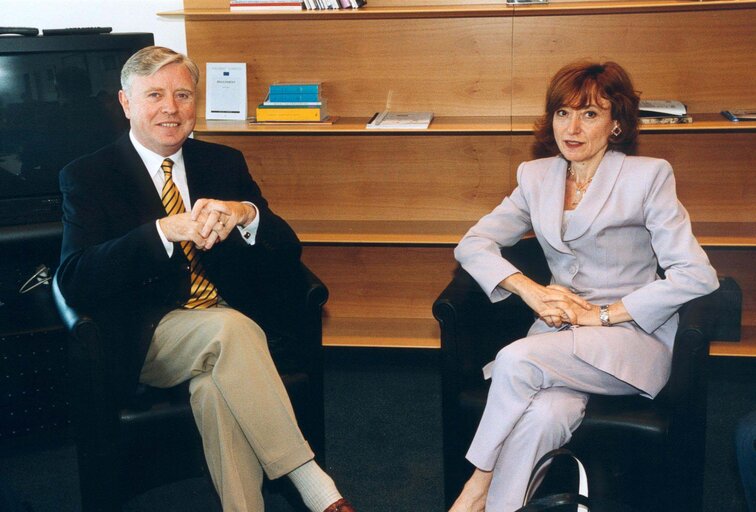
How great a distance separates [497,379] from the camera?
2.40m

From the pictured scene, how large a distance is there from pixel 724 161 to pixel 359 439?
6.08ft

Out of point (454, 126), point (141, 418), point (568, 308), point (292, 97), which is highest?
point (292, 97)

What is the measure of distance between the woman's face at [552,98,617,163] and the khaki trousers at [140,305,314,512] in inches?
42.8

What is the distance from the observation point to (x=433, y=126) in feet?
11.3

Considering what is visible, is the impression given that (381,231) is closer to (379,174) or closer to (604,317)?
(379,174)

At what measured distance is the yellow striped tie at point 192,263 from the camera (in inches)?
108

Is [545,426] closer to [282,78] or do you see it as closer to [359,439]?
[359,439]

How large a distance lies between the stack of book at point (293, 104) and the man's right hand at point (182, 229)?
1136mm

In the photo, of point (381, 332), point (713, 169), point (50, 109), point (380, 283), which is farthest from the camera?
point (380, 283)

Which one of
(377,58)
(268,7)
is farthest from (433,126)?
(268,7)

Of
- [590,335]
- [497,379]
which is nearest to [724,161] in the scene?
[590,335]

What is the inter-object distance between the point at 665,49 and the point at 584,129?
108 centimetres

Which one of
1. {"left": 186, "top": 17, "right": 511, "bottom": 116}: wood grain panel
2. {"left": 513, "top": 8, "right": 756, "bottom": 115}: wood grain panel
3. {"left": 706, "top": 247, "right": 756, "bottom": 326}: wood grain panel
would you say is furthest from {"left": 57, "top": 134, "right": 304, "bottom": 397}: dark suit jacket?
{"left": 706, "top": 247, "right": 756, "bottom": 326}: wood grain panel

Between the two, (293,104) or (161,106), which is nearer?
(161,106)
